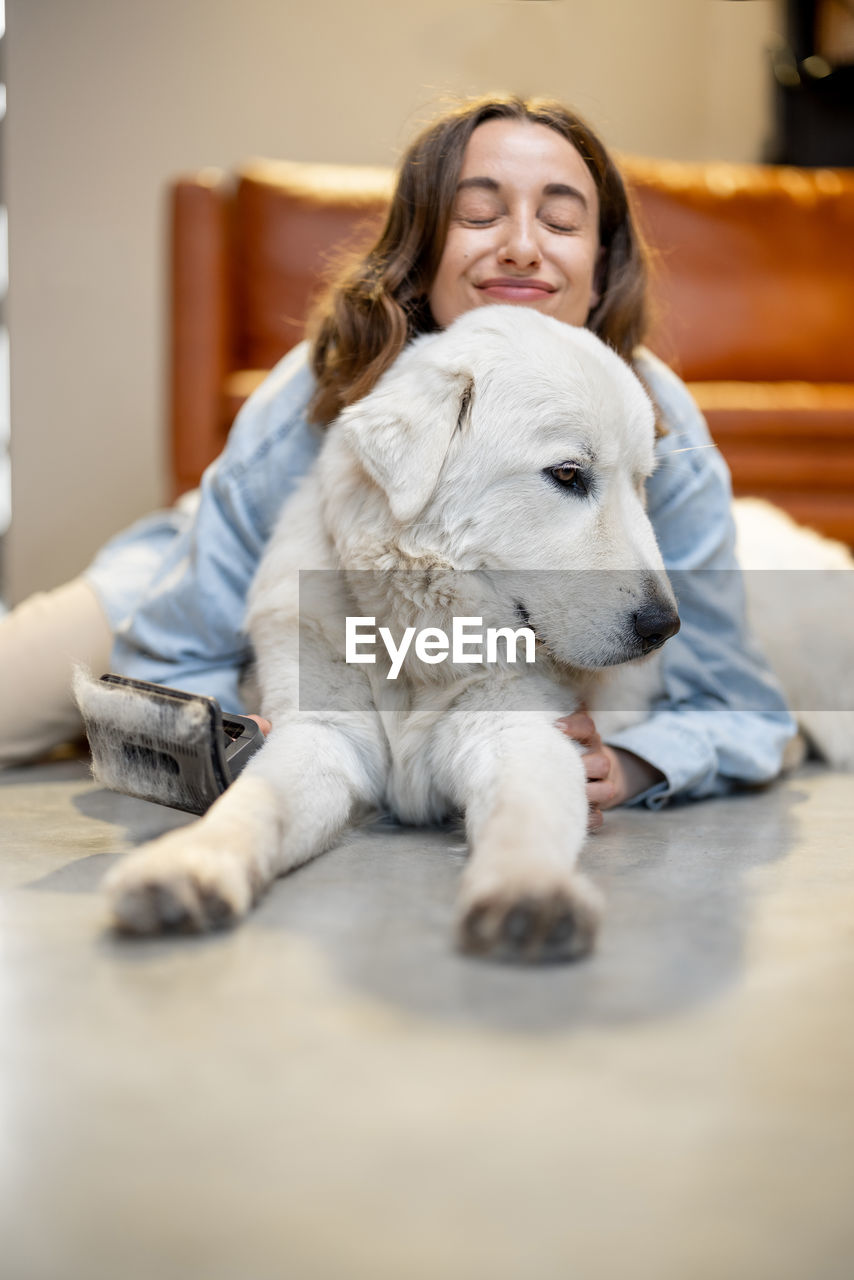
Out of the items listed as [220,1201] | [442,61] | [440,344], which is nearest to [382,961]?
[220,1201]

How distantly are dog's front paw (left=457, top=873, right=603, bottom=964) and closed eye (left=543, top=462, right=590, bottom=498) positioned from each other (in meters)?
0.68

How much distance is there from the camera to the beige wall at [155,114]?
4.93 metres

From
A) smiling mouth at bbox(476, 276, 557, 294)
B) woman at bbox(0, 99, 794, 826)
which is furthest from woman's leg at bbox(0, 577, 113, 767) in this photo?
smiling mouth at bbox(476, 276, 557, 294)

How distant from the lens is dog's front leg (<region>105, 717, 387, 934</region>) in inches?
45.4

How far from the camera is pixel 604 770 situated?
1831 millimetres

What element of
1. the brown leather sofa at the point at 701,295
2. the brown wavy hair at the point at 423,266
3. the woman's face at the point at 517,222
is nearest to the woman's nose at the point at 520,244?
the woman's face at the point at 517,222

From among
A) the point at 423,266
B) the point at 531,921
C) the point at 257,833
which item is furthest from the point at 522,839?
the point at 423,266

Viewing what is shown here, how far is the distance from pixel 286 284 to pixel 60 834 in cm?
275

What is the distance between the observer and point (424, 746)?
168 cm

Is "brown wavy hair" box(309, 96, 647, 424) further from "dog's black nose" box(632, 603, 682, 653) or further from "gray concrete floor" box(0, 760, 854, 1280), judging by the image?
"gray concrete floor" box(0, 760, 854, 1280)

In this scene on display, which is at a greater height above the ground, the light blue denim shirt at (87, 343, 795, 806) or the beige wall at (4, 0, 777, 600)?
the beige wall at (4, 0, 777, 600)

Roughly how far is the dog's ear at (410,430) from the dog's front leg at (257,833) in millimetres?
352

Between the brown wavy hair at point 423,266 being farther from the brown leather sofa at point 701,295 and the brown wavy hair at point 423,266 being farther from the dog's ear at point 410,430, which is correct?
the brown leather sofa at point 701,295

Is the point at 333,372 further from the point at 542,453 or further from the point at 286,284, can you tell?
the point at 286,284
